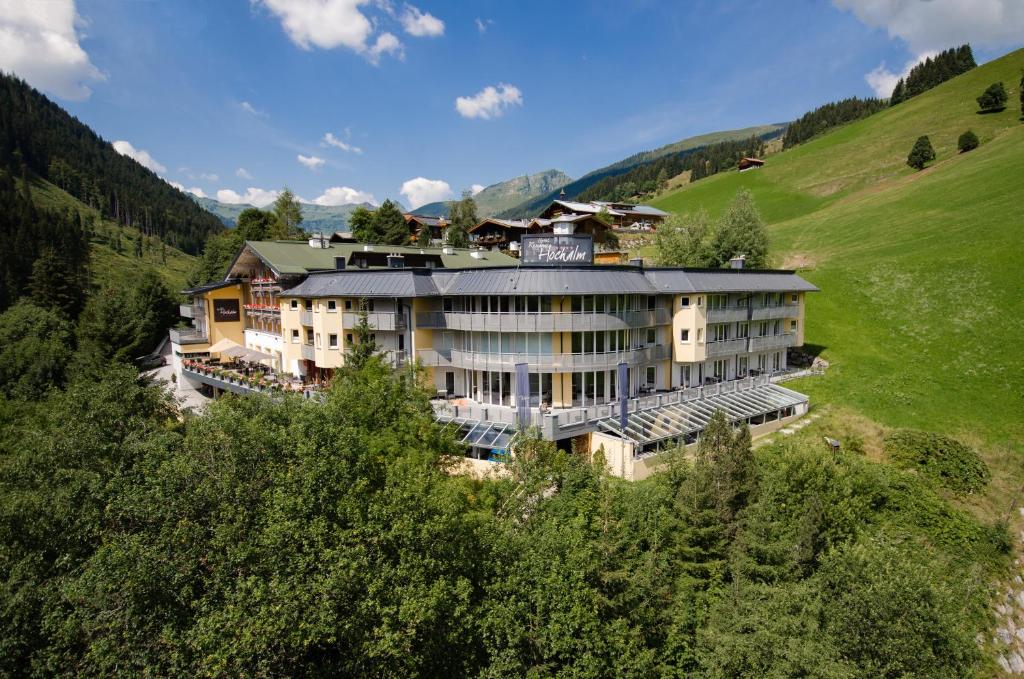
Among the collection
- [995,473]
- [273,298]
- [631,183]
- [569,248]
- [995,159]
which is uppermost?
[631,183]

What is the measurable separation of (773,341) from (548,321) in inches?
936

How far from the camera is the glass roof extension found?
31.4m

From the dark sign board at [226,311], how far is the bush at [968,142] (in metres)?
121

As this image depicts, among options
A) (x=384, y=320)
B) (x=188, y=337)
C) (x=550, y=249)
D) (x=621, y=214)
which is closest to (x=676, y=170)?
(x=621, y=214)

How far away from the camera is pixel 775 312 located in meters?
45.2

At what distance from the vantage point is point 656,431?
31578 millimetres

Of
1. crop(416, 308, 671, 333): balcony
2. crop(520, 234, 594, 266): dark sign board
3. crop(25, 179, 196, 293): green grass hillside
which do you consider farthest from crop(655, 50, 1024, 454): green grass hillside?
crop(25, 179, 196, 293): green grass hillside

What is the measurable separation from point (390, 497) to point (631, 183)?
18842cm

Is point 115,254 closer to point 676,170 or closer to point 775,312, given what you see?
point 775,312

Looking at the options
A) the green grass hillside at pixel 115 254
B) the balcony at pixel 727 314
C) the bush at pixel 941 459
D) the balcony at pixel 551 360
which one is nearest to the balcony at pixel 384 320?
the balcony at pixel 551 360

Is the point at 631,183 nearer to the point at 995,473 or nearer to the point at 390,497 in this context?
the point at 995,473

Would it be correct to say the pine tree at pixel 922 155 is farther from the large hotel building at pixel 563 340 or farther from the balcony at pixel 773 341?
the balcony at pixel 773 341

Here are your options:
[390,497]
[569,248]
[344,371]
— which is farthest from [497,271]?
[390,497]

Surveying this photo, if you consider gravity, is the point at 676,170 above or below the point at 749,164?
above
